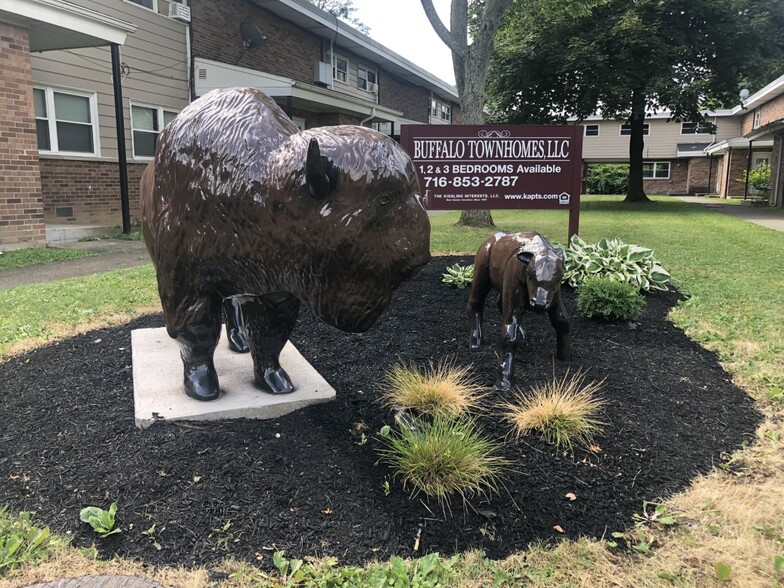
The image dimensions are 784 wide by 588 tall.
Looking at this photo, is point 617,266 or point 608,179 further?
point 608,179

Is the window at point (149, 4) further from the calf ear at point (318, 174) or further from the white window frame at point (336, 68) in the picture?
the calf ear at point (318, 174)

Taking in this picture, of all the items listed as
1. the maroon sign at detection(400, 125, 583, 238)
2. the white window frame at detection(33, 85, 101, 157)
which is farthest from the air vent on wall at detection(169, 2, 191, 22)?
the maroon sign at detection(400, 125, 583, 238)

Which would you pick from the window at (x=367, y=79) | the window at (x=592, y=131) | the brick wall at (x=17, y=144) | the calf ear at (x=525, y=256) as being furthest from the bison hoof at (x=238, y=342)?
the window at (x=592, y=131)

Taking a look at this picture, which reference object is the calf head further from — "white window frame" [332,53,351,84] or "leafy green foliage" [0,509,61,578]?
"white window frame" [332,53,351,84]

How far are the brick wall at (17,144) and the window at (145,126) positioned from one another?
4374 mm

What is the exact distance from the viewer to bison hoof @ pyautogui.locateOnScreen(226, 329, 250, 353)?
166 inches

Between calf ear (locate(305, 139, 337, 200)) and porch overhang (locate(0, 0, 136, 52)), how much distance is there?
9.90m

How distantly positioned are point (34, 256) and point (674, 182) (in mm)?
43429

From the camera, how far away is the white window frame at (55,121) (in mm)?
12406

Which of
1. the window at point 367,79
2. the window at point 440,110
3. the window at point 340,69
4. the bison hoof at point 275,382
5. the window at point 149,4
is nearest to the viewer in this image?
the bison hoof at point 275,382

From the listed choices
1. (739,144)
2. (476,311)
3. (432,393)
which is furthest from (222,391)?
(739,144)

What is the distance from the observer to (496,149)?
7211mm

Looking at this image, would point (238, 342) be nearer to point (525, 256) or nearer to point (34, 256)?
point (525, 256)

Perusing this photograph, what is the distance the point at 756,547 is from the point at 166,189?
2.96 metres
